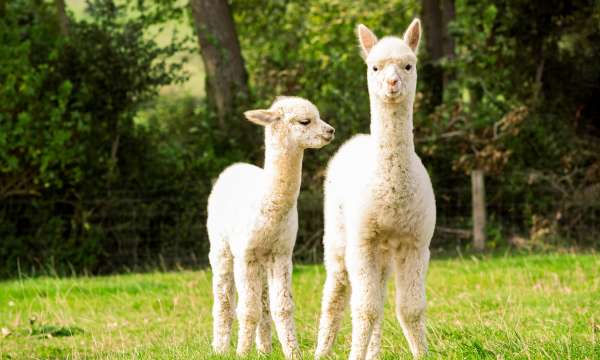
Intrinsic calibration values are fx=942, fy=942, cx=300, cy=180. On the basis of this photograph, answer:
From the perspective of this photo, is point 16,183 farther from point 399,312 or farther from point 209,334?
point 399,312

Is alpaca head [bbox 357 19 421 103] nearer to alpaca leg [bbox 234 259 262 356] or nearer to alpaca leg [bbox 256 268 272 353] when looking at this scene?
alpaca leg [bbox 234 259 262 356]

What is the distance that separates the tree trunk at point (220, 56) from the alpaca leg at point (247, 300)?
9.86 m

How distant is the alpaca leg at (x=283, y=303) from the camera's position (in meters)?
6.45

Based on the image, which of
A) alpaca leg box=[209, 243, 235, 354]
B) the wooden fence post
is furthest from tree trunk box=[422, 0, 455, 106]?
alpaca leg box=[209, 243, 235, 354]

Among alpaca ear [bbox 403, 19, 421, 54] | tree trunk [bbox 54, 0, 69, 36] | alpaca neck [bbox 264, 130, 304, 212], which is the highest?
tree trunk [bbox 54, 0, 69, 36]

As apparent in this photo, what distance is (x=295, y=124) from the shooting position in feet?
21.2

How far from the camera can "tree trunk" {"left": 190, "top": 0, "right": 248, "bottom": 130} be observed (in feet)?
54.7

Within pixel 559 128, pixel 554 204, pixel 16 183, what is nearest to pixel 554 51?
pixel 559 128

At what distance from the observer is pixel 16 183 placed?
583 inches

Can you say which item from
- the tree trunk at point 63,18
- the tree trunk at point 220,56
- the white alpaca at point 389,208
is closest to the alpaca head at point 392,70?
the white alpaca at point 389,208

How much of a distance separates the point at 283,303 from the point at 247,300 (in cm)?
27

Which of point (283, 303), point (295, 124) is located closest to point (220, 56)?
point (295, 124)

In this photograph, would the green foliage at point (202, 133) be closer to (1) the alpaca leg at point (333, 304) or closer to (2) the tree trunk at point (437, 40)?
(2) the tree trunk at point (437, 40)

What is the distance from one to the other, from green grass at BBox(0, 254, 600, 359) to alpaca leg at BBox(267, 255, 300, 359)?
0.37 m
